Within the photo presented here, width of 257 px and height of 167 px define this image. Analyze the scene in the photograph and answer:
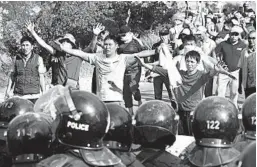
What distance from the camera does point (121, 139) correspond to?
16.9 ft

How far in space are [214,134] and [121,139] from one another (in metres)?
0.78

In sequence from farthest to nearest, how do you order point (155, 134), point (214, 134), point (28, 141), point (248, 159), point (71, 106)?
point (155, 134)
point (214, 134)
point (28, 141)
point (71, 106)
point (248, 159)

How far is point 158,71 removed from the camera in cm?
925

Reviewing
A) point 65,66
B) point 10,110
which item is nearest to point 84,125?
point 10,110

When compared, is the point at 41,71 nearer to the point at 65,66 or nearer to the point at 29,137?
the point at 65,66

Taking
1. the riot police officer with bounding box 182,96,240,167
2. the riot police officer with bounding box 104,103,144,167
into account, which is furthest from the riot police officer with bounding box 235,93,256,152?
the riot police officer with bounding box 104,103,144,167

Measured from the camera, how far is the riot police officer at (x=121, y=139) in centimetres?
511

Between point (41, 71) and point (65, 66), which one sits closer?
point (41, 71)

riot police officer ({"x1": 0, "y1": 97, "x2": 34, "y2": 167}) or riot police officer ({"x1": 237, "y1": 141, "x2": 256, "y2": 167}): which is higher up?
riot police officer ({"x1": 237, "y1": 141, "x2": 256, "y2": 167})

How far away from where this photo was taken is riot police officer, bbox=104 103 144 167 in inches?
201

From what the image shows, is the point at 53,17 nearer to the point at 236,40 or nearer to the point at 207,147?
the point at 236,40

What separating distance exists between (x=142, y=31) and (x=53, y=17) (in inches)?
144

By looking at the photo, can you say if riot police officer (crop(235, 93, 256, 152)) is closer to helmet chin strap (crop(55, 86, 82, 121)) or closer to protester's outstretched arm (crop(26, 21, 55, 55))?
helmet chin strap (crop(55, 86, 82, 121))

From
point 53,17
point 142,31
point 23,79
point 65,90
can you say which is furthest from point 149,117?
point 142,31
